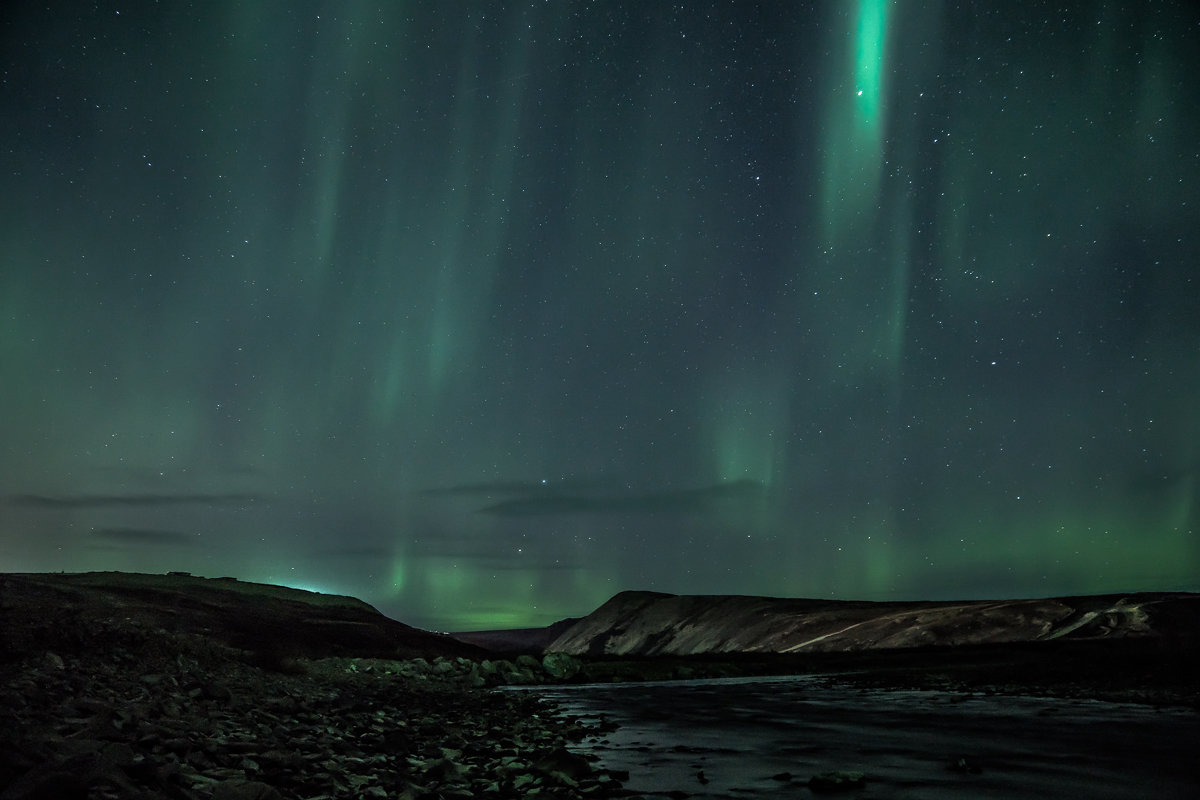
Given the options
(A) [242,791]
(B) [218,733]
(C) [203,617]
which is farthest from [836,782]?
(C) [203,617]

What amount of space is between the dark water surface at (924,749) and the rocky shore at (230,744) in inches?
91.6

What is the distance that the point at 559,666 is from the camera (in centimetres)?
7206

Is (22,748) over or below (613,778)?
over

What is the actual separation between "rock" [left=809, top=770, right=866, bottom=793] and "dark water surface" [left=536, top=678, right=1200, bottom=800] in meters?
0.29

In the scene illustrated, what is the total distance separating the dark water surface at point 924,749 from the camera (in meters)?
13.1

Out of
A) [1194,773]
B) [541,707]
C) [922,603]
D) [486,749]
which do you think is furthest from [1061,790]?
[922,603]

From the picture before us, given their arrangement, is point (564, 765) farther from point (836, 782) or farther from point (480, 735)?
point (480, 735)

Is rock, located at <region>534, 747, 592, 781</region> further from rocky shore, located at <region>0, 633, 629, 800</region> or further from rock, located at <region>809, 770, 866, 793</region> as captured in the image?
rock, located at <region>809, 770, 866, 793</region>

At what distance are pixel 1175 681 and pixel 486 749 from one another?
39646mm

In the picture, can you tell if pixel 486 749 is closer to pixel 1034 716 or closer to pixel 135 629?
pixel 135 629

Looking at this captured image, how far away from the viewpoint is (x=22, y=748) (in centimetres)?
735

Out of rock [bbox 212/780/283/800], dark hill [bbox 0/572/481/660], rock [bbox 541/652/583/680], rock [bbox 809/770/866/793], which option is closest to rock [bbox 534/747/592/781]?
rock [bbox 809/770/866/793]

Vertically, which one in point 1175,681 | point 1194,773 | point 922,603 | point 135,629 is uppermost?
point 135,629

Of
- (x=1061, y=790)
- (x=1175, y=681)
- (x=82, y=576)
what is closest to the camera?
(x=1061, y=790)
